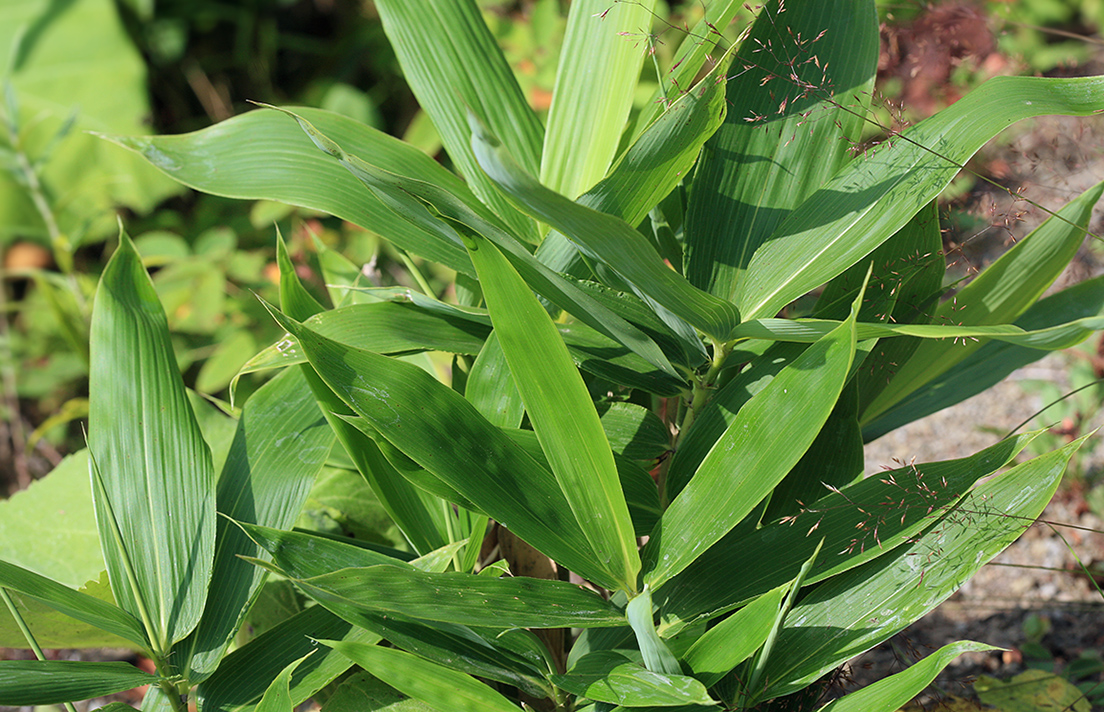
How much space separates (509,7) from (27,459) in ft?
5.90

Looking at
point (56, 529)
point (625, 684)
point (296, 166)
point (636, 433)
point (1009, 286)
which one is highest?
point (296, 166)

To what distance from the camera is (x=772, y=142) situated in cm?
59

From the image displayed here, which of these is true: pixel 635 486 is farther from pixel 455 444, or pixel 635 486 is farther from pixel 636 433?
pixel 455 444

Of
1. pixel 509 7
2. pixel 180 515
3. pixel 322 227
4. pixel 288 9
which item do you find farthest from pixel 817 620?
pixel 288 9

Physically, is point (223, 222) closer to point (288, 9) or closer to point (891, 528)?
point (288, 9)

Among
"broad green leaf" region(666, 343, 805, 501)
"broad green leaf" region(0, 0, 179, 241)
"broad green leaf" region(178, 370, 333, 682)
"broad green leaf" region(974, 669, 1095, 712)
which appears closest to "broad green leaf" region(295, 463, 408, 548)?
"broad green leaf" region(178, 370, 333, 682)

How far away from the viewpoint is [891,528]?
20.8 inches

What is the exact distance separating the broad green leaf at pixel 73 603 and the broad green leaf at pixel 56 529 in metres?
0.35

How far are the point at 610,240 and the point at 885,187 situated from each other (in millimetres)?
222

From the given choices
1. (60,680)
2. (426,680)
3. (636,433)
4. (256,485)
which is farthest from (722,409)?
(60,680)

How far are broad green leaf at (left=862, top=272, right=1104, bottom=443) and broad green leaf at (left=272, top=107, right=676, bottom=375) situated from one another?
31cm

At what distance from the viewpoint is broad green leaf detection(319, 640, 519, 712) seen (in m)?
0.50

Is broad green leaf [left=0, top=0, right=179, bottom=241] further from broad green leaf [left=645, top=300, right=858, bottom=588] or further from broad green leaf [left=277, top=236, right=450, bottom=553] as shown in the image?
broad green leaf [left=645, top=300, right=858, bottom=588]

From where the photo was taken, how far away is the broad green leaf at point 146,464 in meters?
0.61
